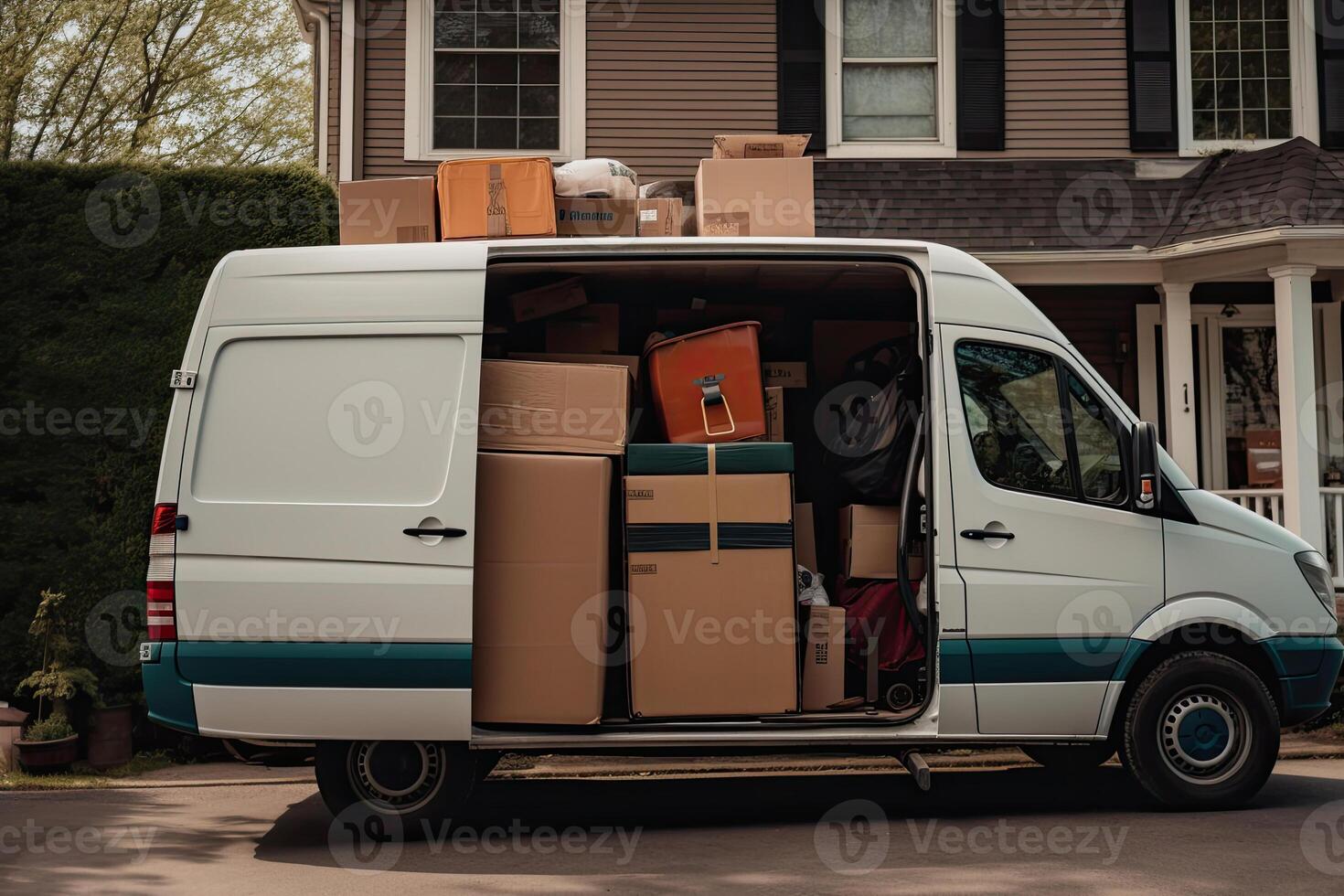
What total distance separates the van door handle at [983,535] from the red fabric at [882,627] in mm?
600

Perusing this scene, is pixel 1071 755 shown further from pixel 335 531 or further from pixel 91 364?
pixel 91 364

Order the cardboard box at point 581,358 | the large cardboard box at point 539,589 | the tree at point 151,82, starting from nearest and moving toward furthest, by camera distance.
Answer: the large cardboard box at point 539,589
the cardboard box at point 581,358
the tree at point 151,82

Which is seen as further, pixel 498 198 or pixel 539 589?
pixel 498 198

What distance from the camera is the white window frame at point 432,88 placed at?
1110 cm

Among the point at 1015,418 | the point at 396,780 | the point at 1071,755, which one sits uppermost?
the point at 1015,418

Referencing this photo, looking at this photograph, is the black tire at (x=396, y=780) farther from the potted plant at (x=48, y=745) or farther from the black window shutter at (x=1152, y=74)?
the black window shutter at (x=1152, y=74)

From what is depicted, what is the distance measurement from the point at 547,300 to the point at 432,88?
229 inches

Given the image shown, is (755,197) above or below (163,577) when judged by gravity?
above

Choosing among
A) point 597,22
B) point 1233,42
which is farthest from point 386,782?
point 1233,42

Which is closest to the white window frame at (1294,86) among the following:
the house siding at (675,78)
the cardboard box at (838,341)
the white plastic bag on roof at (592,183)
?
the house siding at (675,78)

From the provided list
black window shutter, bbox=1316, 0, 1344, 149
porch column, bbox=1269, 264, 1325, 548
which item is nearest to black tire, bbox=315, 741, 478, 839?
porch column, bbox=1269, 264, 1325, 548

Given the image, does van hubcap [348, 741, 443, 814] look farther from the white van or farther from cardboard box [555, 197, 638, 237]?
cardboard box [555, 197, 638, 237]

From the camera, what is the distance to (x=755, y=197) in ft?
19.6

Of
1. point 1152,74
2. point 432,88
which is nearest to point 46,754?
point 432,88
